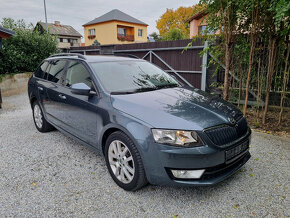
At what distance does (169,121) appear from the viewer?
2.40 m

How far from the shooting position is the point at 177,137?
7.62 feet

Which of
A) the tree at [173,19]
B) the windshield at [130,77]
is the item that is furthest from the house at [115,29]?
the windshield at [130,77]

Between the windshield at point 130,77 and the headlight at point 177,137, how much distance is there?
1.01 m

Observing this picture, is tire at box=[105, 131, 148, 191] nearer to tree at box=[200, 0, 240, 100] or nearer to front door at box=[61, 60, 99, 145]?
front door at box=[61, 60, 99, 145]

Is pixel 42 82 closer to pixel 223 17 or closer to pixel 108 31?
pixel 223 17

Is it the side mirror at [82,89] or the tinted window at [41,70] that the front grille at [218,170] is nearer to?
the side mirror at [82,89]

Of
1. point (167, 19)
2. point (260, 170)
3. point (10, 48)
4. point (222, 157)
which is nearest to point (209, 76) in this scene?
point (260, 170)

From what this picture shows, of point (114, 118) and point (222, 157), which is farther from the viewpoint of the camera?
point (114, 118)

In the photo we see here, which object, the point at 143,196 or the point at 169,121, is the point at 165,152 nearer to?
the point at 169,121

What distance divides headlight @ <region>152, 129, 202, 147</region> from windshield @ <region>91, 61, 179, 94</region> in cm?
101

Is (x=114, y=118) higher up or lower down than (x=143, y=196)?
higher up

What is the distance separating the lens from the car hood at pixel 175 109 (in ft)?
7.89

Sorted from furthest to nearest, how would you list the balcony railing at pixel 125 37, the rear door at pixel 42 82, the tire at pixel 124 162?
the balcony railing at pixel 125 37, the rear door at pixel 42 82, the tire at pixel 124 162

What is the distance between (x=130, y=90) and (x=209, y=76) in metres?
5.42
